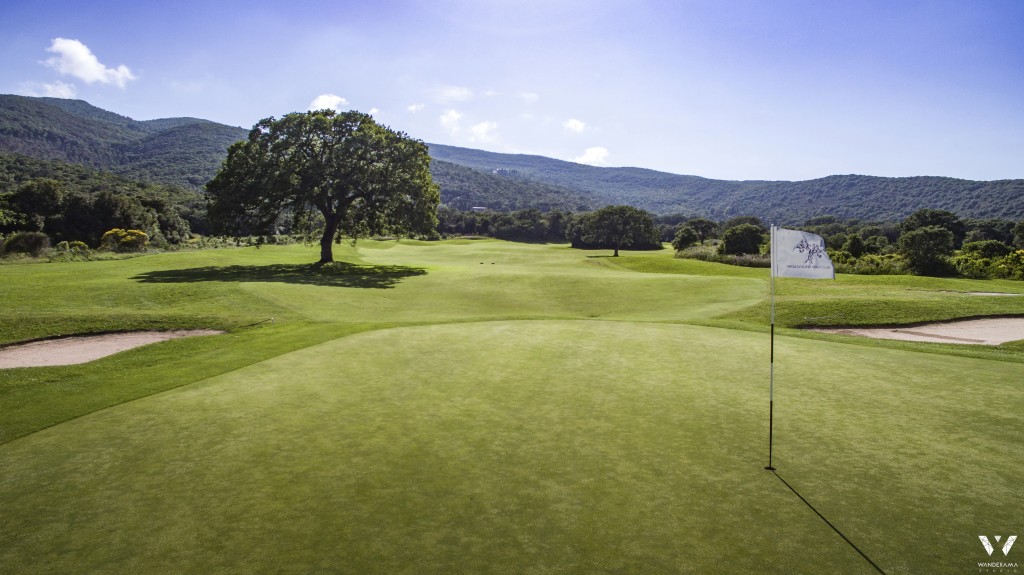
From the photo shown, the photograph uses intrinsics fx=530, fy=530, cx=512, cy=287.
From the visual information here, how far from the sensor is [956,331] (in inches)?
796

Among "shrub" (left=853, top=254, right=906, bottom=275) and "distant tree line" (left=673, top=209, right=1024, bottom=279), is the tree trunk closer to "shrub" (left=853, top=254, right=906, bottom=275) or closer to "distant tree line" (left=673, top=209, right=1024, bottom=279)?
"distant tree line" (left=673, top=209, right=1024, bottom=279)

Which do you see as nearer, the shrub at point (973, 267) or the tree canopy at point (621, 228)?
the shrub at point (973, 267)

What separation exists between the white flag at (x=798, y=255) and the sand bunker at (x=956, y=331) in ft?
41.6

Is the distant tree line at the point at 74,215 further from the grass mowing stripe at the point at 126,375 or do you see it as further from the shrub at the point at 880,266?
the shrub at the point at 880,266

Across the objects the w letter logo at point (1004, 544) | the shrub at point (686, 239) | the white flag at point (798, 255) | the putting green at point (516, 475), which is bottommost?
the w letter logo at point (1004, 544)

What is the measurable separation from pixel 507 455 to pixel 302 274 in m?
34.0

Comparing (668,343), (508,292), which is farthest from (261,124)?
(668,343)

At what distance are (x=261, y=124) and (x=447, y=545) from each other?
44.4 m

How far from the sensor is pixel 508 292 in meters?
31.9

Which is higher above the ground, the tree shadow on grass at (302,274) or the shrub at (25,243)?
the shrub at (25,243)

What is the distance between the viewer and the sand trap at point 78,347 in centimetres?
1459

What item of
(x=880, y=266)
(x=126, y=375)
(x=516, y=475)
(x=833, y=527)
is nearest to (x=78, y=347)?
(x=126, y=375)

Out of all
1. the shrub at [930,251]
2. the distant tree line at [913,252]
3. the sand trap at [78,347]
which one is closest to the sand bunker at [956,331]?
the sand trap at [78,347]

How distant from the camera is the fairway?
5.44 m
